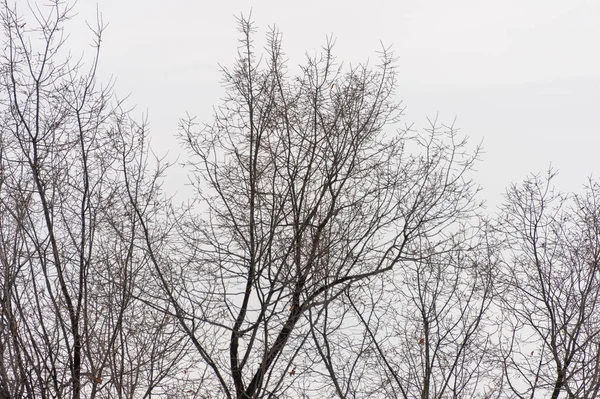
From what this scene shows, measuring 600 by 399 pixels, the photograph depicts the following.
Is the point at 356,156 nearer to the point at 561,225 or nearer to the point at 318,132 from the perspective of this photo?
the point at 318,132

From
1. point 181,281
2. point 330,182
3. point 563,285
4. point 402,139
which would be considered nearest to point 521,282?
point 563,285

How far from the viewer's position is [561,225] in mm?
11500

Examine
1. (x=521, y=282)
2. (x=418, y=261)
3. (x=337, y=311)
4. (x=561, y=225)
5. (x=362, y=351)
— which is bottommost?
(x=362, y=351)

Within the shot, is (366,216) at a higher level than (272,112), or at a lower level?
lower

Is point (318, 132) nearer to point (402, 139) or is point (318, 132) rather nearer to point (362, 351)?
point (402, 139)

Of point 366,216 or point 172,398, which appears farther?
point 172,398

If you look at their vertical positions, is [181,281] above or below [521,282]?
below

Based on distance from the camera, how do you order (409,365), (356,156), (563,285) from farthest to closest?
(563,285), (409,365), (356,156)

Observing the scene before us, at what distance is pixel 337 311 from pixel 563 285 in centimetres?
469

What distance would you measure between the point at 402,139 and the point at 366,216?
1292 mm

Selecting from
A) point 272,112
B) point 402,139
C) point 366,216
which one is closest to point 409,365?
point 366,216

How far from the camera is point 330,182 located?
7.87 metres

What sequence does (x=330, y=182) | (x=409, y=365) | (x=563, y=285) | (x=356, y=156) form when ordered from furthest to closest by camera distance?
(x=563, y=285)
(x=409, y=365)
(x=356, y=156)
(x=330, y=182)

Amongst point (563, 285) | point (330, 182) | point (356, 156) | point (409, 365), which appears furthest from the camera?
point (563, 285)
